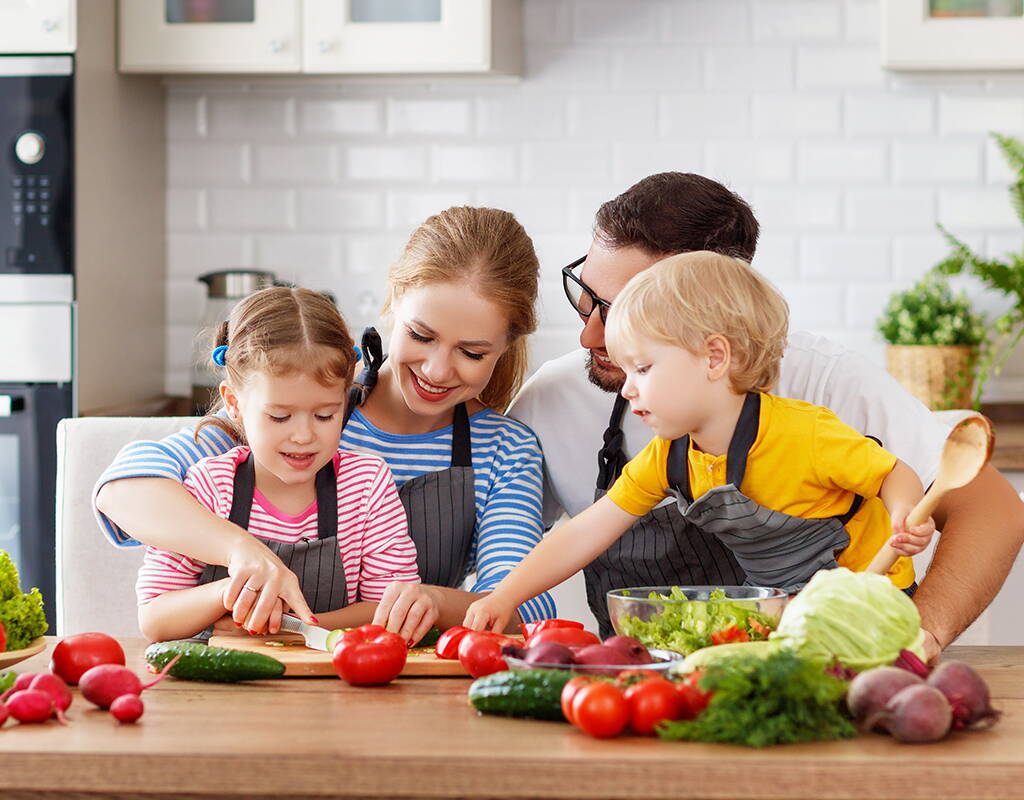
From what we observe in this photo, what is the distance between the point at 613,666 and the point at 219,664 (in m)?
0.41

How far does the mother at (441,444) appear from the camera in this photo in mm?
1590

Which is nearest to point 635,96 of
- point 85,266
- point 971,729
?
point 85,266

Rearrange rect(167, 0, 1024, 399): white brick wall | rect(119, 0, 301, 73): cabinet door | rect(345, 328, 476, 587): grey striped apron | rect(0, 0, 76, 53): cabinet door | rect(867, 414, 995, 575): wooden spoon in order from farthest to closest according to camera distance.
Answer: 1. rect(167, 0, 1024, 399): white brick wall
2. rect(119, 0, 301, 73): cabinet door
3. rect(0, 0, 76, 53): cabinet door
4. rect(345, 328, 476, 587): grey striped apron
5. rect(867, 414, 995, 575): wooden spoon

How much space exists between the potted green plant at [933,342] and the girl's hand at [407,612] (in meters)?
1.99

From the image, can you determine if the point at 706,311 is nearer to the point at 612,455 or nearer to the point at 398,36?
the point at 612,455

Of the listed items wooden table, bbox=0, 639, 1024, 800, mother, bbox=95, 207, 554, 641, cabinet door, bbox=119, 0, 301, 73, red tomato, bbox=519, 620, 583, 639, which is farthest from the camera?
cabinet door, bbox=119, 0, 301, 73

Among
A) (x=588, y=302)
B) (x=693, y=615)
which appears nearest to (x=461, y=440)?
(x=588, y=302)

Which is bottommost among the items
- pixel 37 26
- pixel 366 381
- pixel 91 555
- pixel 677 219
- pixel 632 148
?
pixel 91 555

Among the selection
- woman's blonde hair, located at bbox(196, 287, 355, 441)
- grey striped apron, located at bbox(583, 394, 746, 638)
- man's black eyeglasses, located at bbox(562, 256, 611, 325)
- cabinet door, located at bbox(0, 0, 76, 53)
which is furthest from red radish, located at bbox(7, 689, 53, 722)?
cabinet door, located at bbox(0, 0, 76, 53)

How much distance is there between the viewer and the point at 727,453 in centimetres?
157

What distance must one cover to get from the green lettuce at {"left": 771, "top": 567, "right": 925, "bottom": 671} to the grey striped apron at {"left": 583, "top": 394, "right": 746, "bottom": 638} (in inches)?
25.9

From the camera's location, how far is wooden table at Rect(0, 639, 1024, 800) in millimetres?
978

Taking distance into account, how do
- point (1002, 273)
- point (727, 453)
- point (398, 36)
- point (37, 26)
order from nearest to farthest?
1. point (727, 453)
2. point (37, 26)
3. point (1002, 273)
4. point (398, 36)

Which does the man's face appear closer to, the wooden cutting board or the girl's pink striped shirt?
the girl's pink striped shirt
